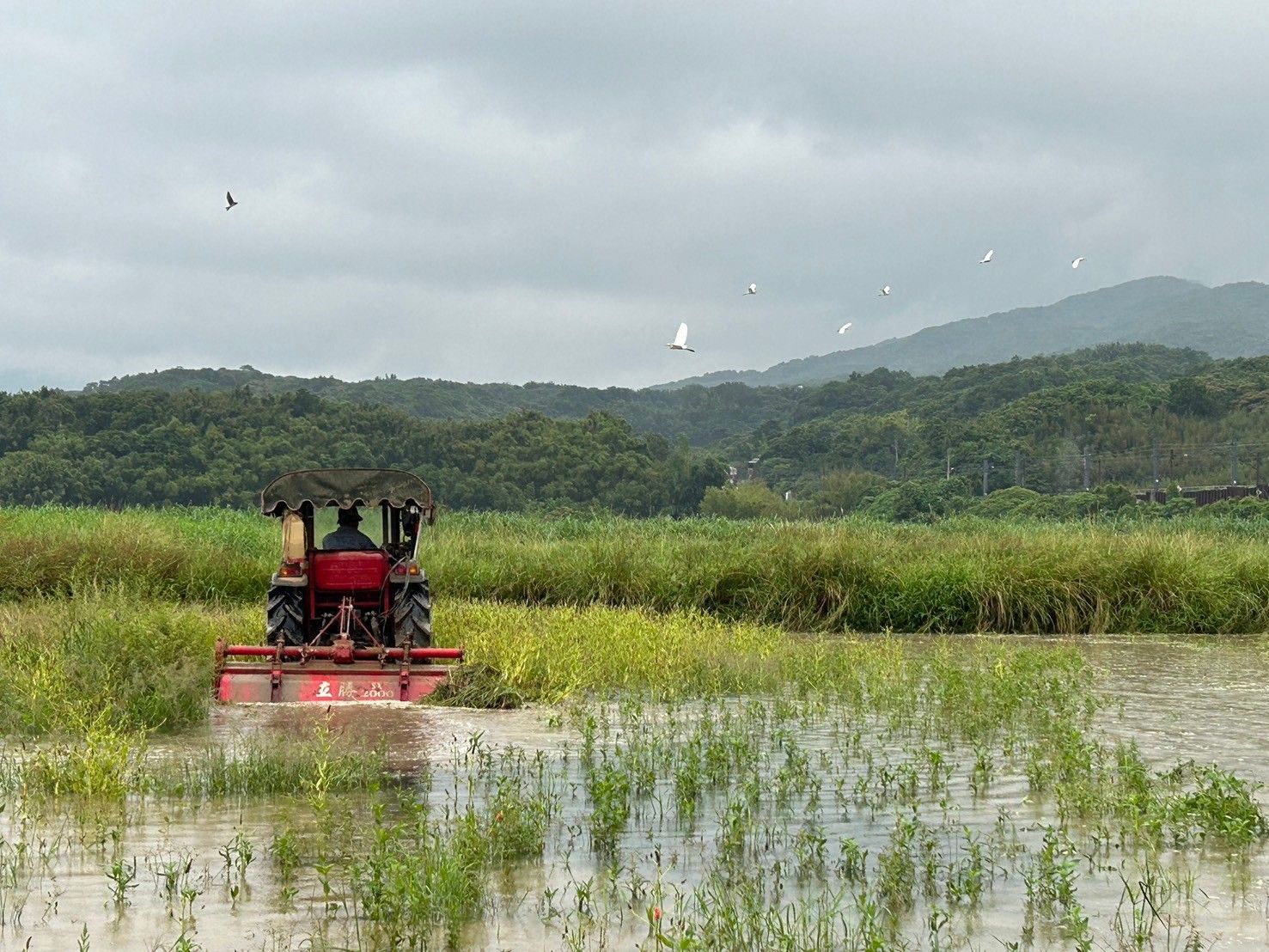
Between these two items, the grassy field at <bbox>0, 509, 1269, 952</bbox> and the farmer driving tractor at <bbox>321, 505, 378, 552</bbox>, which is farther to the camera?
Answer: the farmer driving tractor at <bbox>321, 505, 378, 552</bbox>

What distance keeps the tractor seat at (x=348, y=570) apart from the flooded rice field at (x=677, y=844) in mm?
2348

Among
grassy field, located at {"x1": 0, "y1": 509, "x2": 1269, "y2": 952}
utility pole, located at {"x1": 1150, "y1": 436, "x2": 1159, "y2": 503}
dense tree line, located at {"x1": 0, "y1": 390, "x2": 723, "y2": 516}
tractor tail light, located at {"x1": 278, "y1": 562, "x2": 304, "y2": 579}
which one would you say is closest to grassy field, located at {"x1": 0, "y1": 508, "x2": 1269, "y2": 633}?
grassy field, located at {"x1": 0, "y1": 509, "x2": 1269, "y2": 952}

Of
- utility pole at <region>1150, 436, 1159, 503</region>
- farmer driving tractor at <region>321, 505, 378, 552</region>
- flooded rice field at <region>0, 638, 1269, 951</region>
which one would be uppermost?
utility pole at <region>1150, 436, 1159, 503</region>

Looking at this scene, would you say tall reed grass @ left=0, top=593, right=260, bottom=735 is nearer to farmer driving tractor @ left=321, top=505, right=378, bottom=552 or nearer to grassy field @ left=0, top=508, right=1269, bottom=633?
farmer driving tractor @ left=321, top=505, right=378, bottom=552

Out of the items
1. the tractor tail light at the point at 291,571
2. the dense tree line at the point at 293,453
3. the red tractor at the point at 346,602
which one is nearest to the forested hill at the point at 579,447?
the dense tree line at the point at 293,453

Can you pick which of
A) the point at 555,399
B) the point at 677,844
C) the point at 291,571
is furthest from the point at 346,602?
the point at 555,399

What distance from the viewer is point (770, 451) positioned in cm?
7681

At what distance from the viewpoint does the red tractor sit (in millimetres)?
10883

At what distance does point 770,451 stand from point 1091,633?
192ft

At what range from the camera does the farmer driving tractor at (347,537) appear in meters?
12.6

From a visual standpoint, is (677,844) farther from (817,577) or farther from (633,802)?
(817,577)

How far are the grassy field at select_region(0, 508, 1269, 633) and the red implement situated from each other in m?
6.82

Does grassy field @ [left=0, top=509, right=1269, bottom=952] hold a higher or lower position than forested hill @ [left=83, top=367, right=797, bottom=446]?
lower

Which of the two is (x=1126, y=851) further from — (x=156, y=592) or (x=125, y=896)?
(x=156, y=592)
